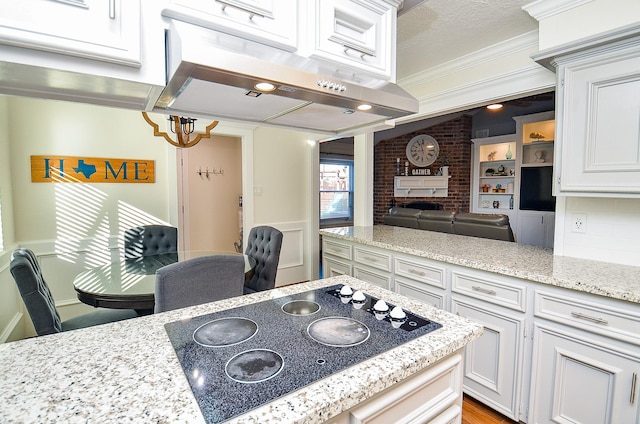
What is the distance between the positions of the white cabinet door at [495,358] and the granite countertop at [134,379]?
93cm

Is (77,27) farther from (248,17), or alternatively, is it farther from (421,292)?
(421,292)

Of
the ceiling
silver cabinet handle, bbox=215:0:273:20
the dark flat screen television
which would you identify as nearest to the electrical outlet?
the ceiling

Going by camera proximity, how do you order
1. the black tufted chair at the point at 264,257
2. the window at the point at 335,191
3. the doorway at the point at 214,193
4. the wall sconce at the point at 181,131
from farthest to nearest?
the window at the point at 335,191, the doorway at the point at 214,193, the black tufted chair at the point at 264,257, the wall sconce at the point at 181,131

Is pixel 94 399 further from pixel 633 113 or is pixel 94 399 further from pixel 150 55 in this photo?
pixel 633 113

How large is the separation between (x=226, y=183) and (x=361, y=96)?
4165mm

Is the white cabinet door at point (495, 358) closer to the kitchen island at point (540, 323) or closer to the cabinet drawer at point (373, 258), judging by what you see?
the kitchen island at point (540, 323)

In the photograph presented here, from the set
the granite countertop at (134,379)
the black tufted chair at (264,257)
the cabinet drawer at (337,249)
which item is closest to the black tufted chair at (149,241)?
the black tufted chair at (264,257)

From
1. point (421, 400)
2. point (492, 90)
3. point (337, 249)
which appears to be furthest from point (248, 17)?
point (337, 249)

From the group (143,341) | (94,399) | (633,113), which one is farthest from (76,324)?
(633,113)

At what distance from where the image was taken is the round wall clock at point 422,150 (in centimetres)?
647

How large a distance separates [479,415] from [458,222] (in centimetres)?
184

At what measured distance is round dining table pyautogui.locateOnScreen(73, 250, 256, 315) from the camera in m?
1.93

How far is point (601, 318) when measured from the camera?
1.42 m

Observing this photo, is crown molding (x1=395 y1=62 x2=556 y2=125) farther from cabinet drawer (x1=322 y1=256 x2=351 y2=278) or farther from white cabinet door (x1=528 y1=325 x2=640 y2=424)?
white cabinet door (x1=528 y1=325 x2=640 y2=424)
